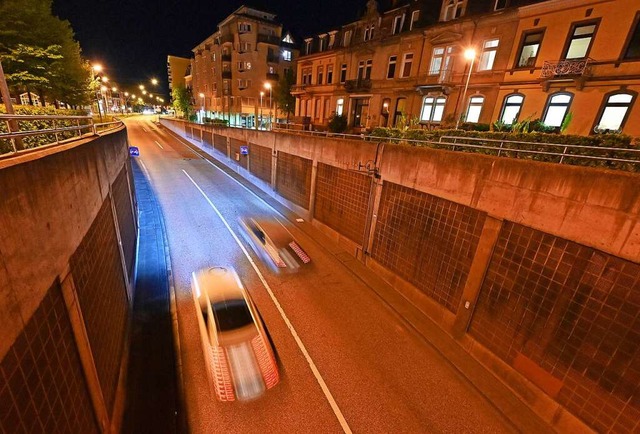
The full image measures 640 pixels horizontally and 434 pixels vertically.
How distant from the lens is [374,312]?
9.92 metres

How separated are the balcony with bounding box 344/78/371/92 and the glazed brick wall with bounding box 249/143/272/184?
11.6m

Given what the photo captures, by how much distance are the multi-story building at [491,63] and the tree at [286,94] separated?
45.6 ft

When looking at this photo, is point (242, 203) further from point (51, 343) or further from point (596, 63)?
point (596, 63)

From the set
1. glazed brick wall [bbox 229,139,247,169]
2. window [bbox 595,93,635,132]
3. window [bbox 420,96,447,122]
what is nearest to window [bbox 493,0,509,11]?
window [bbox 420,96,447,122]

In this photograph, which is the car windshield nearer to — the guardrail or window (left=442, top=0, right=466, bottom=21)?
the guardrail

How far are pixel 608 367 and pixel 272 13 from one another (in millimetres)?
66481

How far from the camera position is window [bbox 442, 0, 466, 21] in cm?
1936

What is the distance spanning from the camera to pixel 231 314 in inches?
279

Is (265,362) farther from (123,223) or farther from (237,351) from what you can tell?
(123,223)

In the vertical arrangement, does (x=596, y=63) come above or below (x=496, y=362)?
above

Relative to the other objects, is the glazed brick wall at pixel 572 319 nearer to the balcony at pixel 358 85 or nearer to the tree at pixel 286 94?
the balcony at pixel 358 85

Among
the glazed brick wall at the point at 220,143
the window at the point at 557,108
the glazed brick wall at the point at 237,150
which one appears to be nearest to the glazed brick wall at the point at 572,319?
the window at the point at 557,108

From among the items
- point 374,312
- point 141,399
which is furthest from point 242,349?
point 374,312

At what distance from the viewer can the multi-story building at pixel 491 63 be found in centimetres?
1393
